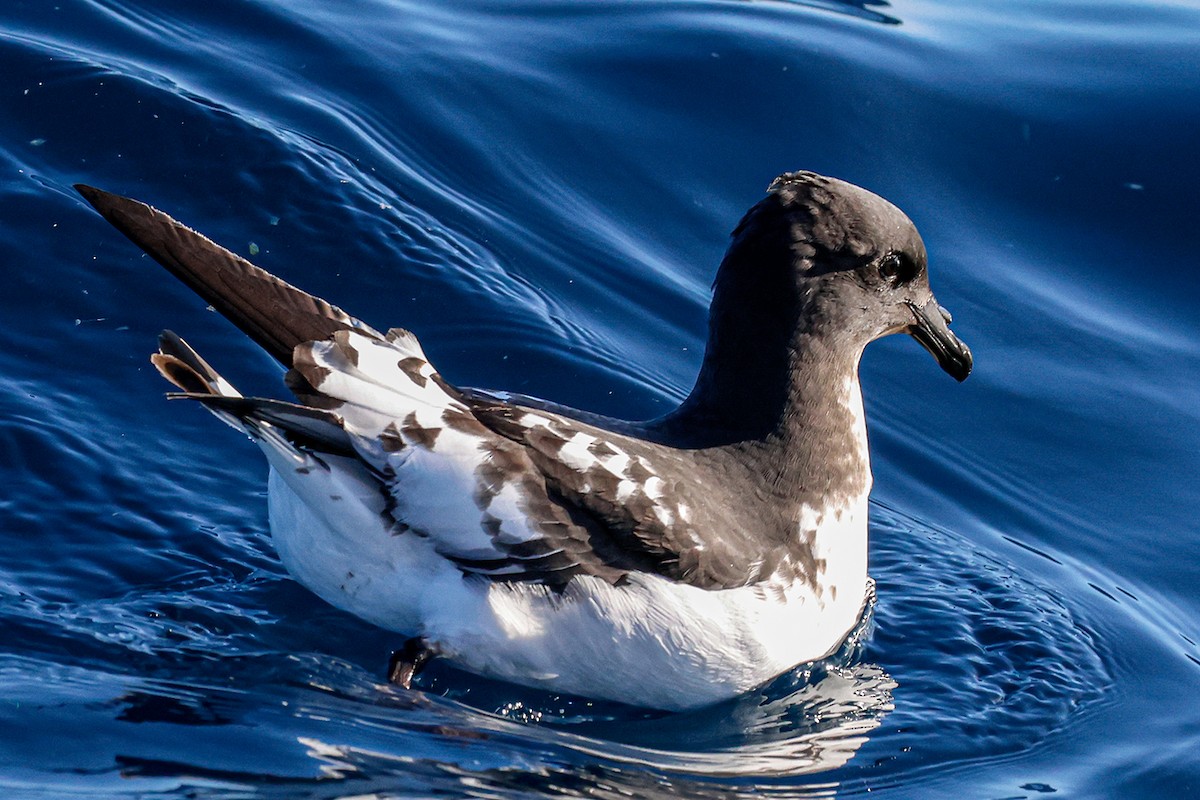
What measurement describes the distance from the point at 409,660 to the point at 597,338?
293cm

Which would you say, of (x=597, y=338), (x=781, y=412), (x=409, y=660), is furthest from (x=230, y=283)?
(x=597, y=338)

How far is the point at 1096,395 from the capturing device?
8.16 metres

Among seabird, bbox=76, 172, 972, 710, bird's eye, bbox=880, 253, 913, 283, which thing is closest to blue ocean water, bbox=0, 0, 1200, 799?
seabird, bbox=76, 172, 972, 710

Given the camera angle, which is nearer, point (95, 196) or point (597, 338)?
point (95, 196)

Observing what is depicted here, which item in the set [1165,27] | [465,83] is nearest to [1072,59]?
[1165,27]

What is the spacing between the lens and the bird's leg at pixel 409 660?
5.28 metres

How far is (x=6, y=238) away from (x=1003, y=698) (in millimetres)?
4866

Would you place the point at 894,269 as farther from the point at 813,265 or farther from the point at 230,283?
the point at 230,283

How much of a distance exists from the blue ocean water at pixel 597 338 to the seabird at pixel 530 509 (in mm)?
215

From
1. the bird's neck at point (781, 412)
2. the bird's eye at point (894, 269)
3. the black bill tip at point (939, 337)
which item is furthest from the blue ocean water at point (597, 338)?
the bird's eye at point (894, 269)

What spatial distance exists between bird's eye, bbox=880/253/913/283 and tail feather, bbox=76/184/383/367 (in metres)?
1.93

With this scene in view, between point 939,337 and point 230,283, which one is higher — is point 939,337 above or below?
above

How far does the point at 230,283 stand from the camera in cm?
511

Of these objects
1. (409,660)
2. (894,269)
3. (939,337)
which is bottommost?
(409,660)
